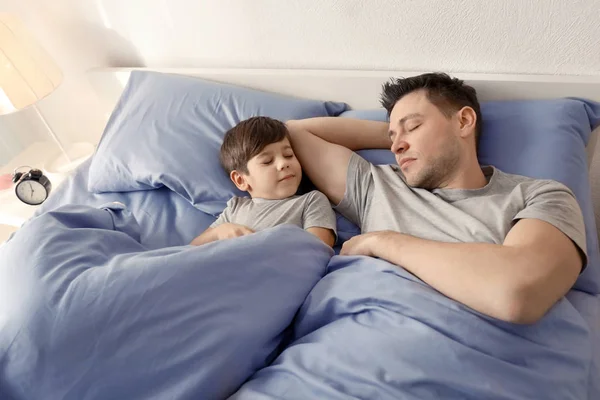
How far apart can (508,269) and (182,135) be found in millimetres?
979

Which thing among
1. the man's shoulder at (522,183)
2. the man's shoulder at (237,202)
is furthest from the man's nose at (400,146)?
the man's shoulder at (237,202)

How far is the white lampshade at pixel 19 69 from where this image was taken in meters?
1.45

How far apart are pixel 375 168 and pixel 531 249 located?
46 centimetres

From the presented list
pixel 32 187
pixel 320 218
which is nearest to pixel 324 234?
pixel 320 218

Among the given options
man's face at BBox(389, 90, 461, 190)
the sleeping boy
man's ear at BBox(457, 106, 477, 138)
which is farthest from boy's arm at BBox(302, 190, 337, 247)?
man's ear at BBox(457, 106, 477, 138)

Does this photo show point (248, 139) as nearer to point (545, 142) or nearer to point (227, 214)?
point (227, 214)

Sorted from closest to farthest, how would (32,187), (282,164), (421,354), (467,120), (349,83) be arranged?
(421,354) < (467,120) < (282,164) < (349,83) < (32,187)

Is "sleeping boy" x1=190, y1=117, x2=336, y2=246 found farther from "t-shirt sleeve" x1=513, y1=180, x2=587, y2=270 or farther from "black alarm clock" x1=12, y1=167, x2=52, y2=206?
"black alarm clock" x1=12, y1=167, x2=52, y2=206

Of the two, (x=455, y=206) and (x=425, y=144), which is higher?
(x=425, y=144)

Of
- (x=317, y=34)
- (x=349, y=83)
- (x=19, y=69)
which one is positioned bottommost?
(x=349, y=83)

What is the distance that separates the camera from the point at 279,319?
0.89 m

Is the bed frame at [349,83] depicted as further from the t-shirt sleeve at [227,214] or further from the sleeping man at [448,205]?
the t-shirt sleeve at [227,214]

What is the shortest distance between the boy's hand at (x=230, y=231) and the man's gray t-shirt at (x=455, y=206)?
25cm

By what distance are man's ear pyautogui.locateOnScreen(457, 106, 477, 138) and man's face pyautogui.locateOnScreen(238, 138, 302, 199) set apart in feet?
1.37
